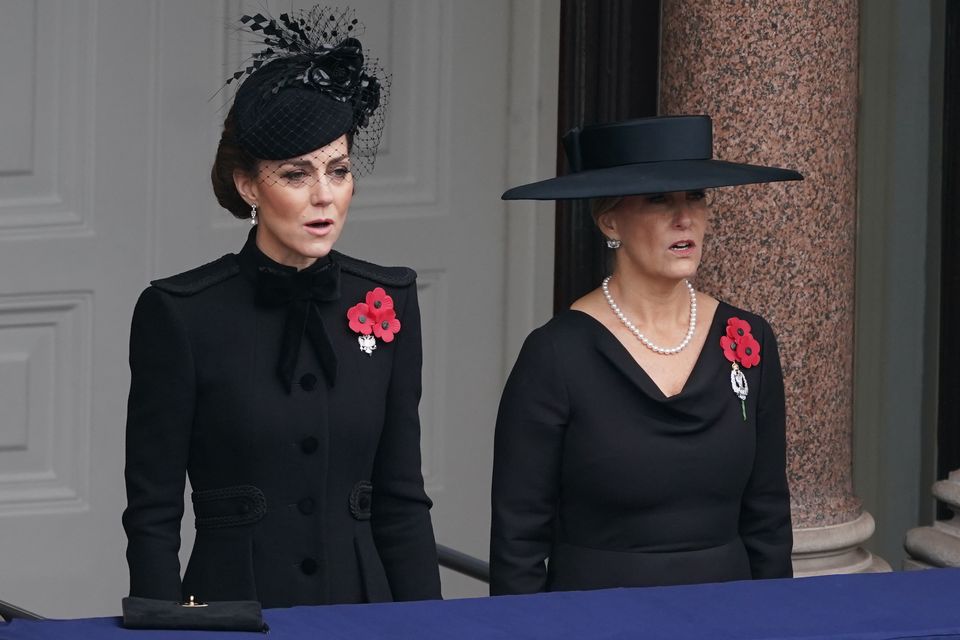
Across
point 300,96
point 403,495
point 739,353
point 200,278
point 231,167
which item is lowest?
point 403,495

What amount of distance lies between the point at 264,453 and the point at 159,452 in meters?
0.16

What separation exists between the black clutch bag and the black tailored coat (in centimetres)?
74

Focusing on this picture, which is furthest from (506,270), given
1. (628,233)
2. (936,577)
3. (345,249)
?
(936,577)

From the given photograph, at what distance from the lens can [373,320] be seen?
2.86 metres

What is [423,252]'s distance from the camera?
5035 millimetres

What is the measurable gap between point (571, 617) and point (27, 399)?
294cm

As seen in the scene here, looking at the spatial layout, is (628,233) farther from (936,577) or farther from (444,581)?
(444,581)

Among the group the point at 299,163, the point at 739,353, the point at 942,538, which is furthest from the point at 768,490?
the point at 942,538

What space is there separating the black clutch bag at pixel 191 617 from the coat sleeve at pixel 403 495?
2.84 feet

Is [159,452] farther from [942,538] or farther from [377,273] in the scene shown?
[942,538]

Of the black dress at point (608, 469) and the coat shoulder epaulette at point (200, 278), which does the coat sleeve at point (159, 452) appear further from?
the black dress at point (608, 469)

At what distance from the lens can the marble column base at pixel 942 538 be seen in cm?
423

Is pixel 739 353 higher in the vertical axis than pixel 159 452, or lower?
higher

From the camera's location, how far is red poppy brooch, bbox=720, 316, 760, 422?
120 inches
